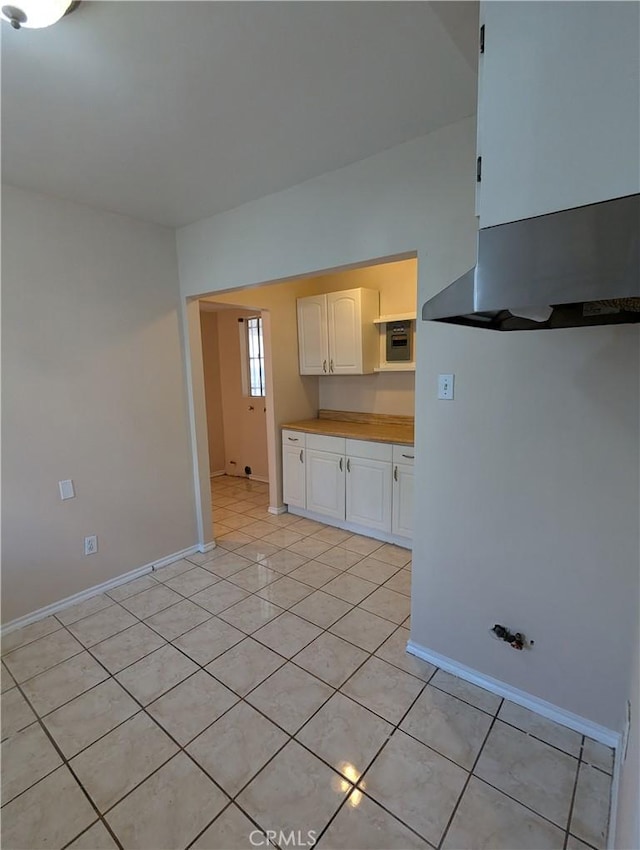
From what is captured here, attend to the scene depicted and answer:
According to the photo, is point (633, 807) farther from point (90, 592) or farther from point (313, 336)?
point (313, 336)

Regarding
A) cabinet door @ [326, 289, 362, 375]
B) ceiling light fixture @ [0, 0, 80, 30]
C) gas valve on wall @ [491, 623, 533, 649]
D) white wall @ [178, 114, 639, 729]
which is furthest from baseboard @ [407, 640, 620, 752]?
ceiling light fixture @ [0, 0, 80, 30]

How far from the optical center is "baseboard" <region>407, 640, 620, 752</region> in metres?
1.58

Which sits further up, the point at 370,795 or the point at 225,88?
the point at 225,88

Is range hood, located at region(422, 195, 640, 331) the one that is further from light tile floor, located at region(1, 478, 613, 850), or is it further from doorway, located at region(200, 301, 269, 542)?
doorway, located at region(200, 301, 269, 542)

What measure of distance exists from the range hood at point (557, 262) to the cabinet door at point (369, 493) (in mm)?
2365

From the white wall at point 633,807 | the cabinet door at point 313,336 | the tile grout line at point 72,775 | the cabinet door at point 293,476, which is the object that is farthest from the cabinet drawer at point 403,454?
the tile grout line at point 72,775

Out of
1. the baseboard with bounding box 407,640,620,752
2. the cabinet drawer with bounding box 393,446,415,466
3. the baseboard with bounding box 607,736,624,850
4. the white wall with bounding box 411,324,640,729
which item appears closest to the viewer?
the baseboard with bounding box 607,736,624,850

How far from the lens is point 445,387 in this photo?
70.5 inches

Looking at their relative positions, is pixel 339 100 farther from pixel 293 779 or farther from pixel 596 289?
pixel 293 779

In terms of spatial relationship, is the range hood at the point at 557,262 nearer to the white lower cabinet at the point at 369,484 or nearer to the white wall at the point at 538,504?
the white wall at the point at 538,504

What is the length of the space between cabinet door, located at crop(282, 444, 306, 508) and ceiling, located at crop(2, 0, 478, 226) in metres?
2.35

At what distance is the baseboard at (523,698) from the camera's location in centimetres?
158

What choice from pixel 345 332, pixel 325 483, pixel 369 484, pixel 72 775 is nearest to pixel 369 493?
pixel 369 484

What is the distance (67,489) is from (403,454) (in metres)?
2.33
